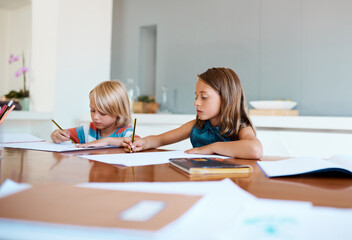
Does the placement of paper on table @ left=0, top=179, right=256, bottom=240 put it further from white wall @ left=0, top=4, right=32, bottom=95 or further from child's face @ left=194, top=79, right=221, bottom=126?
white wall @ left=0, top=4, right=32, bottom=95

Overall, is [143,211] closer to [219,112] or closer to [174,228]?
[174,228]

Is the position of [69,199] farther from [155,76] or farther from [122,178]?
Answer: [155,76]

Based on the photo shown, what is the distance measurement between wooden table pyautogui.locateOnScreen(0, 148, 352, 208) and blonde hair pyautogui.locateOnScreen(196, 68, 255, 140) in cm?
69

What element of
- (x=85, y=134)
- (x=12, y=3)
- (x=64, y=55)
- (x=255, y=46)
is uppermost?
(x=12, y=3)

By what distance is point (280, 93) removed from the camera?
8.64 ft

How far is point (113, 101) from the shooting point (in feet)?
5.24

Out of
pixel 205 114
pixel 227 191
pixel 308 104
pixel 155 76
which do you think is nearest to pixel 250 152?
pixel 205 114

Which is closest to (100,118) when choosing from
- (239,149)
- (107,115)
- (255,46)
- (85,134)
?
(107,115)

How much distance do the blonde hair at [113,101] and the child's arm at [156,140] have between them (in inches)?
A: 12.2

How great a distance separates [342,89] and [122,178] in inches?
92.7

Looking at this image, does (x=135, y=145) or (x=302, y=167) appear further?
(x=135, y=145)

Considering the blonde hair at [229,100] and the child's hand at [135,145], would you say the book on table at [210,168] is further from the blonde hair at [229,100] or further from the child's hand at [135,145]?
the blonde hair at [229,100]

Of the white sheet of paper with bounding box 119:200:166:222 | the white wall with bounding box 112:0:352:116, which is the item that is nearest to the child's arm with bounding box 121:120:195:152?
the white sheet of paper with bounding box 119:200:166:222

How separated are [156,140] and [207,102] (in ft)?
0.96
